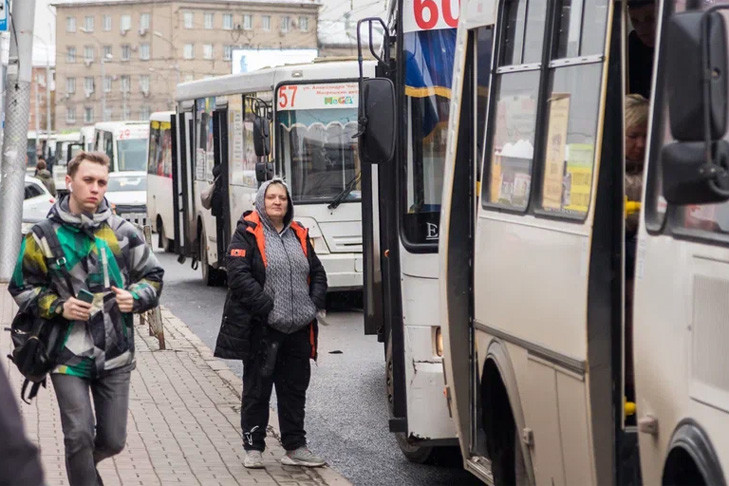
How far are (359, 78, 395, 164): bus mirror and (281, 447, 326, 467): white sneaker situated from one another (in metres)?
2.00

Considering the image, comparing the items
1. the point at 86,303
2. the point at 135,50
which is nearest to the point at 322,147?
the point at 86,303

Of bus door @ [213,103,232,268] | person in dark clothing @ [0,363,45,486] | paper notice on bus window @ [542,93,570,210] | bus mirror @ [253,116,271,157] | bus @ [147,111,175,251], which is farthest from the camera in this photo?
bus @ [147,111,175,251]

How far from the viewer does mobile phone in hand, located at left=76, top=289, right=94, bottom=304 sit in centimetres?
637

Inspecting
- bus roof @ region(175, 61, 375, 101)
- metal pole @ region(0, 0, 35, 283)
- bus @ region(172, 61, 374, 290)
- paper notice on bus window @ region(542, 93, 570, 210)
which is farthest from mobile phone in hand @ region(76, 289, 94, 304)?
metal pole @ region(0, 0, 35, 283)

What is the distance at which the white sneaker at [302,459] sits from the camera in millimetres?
8961

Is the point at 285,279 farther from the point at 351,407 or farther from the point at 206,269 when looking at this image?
the point at 206,269

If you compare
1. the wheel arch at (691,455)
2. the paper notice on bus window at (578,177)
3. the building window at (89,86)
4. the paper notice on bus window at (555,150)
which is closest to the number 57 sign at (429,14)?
the paper notice on bus window at (555,150)

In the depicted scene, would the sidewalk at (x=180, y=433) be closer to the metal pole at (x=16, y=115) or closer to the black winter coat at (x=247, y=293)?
the black winter coat at (x=247, y=293)

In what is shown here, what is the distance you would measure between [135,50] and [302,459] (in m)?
128

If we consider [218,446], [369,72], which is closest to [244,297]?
[218,446]

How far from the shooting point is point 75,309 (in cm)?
633

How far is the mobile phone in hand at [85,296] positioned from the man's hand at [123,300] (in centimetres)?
11

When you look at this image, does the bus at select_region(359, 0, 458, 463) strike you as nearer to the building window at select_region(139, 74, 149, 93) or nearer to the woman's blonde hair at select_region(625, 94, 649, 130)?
the woman's blonde hair at select_region(625, 94, 649, 130)

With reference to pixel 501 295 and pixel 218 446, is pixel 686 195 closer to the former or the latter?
pixel 501 295
